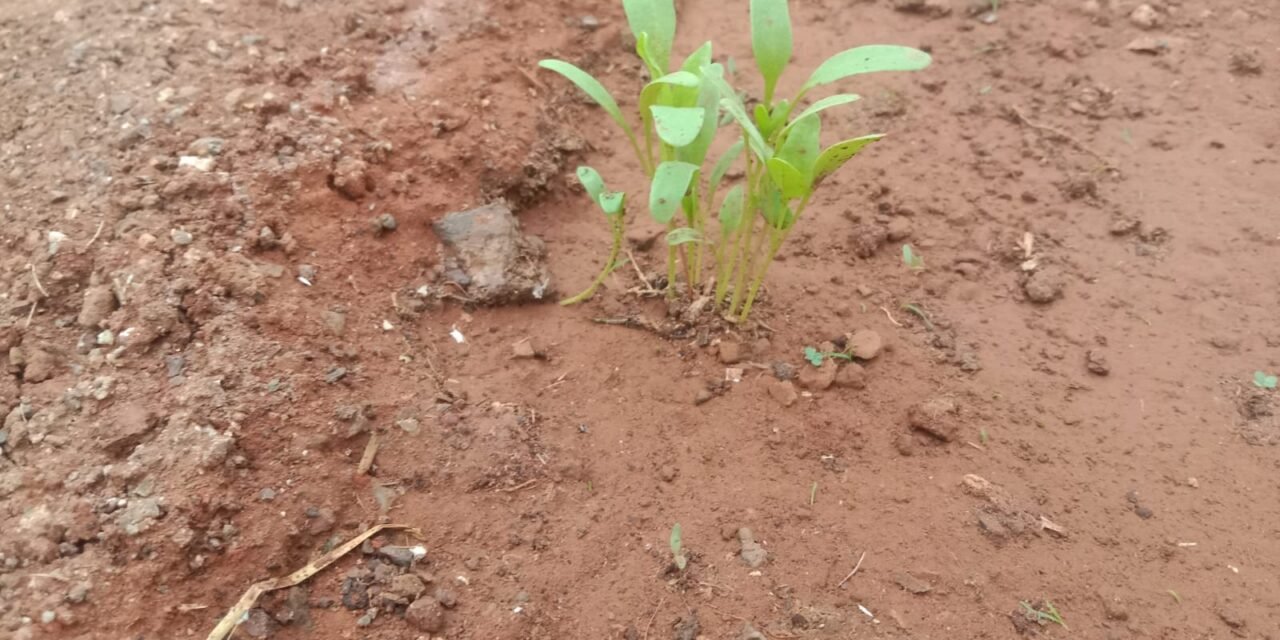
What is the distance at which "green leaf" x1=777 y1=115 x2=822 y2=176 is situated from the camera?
5.45 feet

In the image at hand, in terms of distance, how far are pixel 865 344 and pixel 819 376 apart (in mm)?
140

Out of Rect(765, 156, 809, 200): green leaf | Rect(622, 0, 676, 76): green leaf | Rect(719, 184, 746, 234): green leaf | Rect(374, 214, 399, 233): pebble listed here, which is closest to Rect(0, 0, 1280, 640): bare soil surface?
Rect(374, 214, 399, 233): pebble

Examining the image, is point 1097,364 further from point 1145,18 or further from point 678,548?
point 1145,18

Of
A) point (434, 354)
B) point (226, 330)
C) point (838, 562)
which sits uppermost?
point (226, 330)

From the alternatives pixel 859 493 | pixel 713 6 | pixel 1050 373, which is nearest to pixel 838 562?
pixel 859 493

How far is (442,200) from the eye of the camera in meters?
2.16

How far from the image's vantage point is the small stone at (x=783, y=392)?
1881 mm

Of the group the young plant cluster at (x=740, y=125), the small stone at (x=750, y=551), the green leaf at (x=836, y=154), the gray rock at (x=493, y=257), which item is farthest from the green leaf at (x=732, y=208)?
the small stone at (x=750, y=551)

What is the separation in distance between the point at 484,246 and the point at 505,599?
2.83 ft

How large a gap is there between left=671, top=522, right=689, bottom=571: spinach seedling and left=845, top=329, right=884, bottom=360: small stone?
0.59 metres

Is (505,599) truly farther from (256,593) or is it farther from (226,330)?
(226,330)

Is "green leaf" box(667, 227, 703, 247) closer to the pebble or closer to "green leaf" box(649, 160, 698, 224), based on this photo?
"green leaf" box(649, 160, 698, 224)

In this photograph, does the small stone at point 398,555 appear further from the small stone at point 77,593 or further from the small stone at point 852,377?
the small stone at point 852,377

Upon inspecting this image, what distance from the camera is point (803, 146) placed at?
5.50 ft
